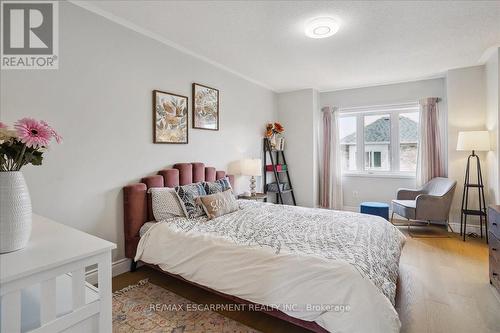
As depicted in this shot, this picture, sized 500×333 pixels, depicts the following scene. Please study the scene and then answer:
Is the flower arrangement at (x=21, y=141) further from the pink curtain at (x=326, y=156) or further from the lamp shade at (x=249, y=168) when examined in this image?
the pink curtain at (x=326, y=156)

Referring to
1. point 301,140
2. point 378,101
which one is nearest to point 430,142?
point 378,101

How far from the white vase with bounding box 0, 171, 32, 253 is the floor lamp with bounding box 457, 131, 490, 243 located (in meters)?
4.67

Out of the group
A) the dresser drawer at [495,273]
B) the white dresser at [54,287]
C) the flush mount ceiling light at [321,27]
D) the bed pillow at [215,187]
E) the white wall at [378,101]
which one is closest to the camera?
the white dresser at [54,287]

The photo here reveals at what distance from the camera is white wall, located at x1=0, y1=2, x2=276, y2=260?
6.63 ft

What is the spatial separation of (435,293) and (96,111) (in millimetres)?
3484

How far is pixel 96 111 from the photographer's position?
2.36 m

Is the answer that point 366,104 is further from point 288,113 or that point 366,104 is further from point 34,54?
point 34,54

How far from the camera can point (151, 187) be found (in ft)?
8.91

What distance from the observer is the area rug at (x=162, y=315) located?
1768 mm

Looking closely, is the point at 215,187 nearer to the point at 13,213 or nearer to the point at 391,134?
the point at 13,213

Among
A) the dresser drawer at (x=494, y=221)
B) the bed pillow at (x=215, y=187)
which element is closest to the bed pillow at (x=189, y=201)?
the bed pillow at (x=215, y=187)

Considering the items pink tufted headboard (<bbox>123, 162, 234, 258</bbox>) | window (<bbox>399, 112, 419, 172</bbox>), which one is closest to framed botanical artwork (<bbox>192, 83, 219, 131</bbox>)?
pink tufted headboard (<bbox>123, 162, 234, 258</bbox>)

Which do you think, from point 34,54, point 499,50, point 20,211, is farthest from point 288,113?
point 20,211

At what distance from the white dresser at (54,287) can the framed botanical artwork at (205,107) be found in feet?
8.22
